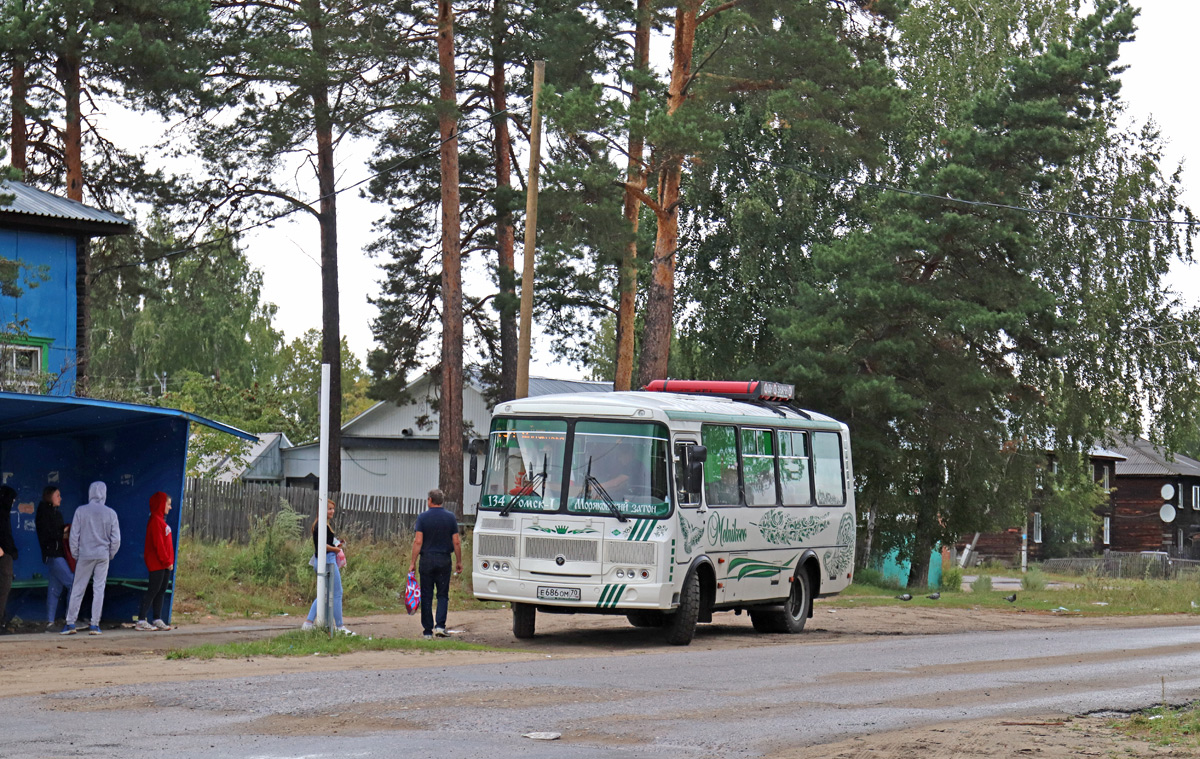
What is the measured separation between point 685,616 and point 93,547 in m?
7.26

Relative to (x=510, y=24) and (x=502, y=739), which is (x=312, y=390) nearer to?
(x=510, y=24)

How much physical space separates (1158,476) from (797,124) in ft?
202

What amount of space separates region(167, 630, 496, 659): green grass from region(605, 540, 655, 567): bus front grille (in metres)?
1.85

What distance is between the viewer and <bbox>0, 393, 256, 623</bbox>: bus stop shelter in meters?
18.3

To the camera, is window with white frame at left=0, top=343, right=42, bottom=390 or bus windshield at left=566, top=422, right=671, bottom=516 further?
window with white frame at left=0, top=343, right=42, bottom=390

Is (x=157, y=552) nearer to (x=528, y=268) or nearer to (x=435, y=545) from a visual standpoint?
(x=435, y=545)

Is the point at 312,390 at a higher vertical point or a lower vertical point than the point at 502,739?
higher

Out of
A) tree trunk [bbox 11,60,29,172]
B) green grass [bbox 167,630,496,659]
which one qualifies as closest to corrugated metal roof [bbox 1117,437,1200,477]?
tree trunk [bbox 11,60,29,172]

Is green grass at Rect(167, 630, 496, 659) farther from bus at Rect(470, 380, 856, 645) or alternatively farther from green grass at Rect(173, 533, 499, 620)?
green grass at Rect(173, 533, 499, 620)

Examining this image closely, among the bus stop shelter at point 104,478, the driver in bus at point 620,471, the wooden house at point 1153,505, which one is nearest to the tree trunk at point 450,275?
the bus stop shelter at point 104,478

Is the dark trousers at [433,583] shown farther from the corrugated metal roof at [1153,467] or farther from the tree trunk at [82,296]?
the corrugated metal roof at [1153,467]

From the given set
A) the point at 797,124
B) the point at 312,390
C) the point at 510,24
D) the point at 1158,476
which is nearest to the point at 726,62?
the point at 797,124

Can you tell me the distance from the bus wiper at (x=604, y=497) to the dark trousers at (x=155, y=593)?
553 centimetres

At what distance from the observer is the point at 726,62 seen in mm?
31828
